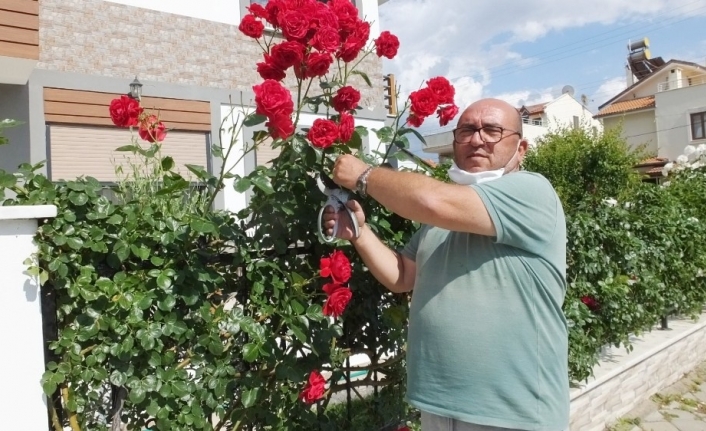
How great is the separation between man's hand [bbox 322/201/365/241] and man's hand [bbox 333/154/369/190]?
173mm

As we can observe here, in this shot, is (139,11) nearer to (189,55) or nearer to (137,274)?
(189,55)

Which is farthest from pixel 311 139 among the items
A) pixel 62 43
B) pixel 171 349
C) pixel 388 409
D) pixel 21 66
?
pixel 62 43

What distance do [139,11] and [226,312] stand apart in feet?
20.6

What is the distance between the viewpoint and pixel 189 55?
24.6 feet

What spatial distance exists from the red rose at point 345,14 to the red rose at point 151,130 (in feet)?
2.48

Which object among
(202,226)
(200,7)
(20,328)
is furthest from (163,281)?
(200,7)

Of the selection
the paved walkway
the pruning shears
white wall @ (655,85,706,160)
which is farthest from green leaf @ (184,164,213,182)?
white wall @ (655,85,706,160)

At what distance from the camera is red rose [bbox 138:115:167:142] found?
2022 mm

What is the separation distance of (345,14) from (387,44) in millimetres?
352

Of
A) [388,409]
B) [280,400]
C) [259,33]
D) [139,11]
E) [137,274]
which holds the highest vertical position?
[139,11]

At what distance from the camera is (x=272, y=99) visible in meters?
1.65

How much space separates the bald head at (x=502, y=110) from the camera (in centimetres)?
189

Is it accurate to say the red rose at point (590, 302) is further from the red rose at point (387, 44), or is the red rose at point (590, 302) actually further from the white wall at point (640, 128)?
the white wall at point (640, 128)

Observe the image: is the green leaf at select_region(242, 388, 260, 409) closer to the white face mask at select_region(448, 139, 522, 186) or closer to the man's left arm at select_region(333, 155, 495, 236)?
the man's left arm at select_region(333, 155, 495, 236)
